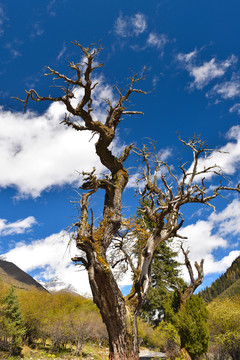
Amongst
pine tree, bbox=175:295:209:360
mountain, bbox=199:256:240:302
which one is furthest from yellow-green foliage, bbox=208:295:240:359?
mountain, bbox=199:256:240:302

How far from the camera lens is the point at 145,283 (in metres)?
5.59

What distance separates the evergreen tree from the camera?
2739 cm

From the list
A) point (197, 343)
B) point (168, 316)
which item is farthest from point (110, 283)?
point (168, 316)

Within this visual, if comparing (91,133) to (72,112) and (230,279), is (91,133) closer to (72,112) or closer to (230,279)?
(72,112)

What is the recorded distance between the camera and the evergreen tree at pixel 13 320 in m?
27.4

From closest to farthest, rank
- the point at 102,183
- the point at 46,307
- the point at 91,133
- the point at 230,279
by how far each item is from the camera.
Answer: the point at 102,183 < the point at 91,133 < the point at 46,307 < the point at 230,279

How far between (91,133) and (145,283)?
4453 mm

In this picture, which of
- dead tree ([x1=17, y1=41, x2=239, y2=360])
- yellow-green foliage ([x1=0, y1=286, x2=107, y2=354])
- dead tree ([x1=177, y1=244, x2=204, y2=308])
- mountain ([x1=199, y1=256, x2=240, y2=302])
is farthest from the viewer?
mountain ([x1=199, y1=256, x2=240, y2=302])

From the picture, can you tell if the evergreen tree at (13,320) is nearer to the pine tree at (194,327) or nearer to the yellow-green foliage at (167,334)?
the yellow-green foliage at (167,334)

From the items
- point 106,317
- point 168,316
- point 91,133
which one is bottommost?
point 168,316

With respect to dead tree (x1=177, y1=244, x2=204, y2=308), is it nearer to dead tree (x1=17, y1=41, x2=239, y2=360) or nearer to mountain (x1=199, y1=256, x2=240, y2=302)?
dead tree (x1=17, y1=41, x2=239, y2=360)

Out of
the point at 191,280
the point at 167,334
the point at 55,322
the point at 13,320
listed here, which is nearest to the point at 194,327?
the point at 191,280

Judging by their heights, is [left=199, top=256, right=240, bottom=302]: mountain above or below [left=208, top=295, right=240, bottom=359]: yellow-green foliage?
above

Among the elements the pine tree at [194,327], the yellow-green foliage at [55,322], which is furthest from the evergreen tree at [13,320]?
the pine tree at [194,327]
